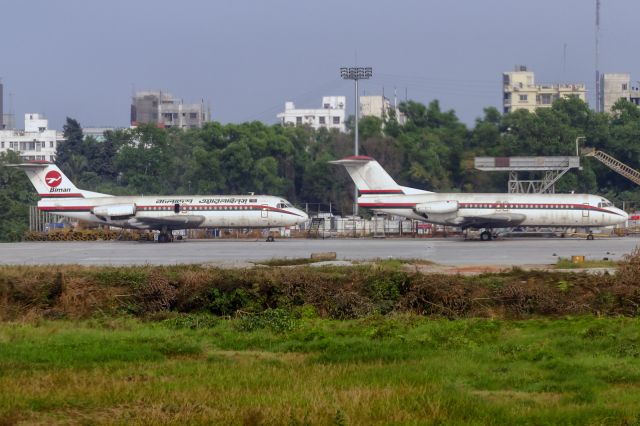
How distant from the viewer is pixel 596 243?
48281 mm

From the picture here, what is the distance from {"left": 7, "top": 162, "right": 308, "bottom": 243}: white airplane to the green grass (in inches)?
1435

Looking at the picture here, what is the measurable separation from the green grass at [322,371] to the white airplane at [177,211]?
36446 millimetres

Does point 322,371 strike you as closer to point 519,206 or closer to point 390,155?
point 519,206

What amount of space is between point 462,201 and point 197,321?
38403 millimetres

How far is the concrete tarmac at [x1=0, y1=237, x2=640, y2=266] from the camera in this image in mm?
37500

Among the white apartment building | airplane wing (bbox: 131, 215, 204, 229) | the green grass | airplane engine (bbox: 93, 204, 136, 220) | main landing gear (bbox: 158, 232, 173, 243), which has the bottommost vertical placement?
main landing gear (bbox: 158, 232, 173, 243)

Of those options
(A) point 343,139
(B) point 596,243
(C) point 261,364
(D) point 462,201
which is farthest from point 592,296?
(A) point 343,139

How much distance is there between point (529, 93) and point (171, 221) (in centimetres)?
10684

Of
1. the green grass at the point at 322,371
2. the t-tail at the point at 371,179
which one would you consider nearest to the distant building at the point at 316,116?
the t-tail at the point at 371,179

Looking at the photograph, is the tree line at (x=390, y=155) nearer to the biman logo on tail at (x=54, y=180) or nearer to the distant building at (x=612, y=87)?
the biman logo on tail at (x=54, y=180)

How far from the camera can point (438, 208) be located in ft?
180

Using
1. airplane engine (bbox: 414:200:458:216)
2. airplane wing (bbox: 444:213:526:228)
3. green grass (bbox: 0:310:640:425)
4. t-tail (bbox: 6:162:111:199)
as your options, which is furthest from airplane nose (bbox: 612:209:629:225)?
green grass (bbox: 0:310:640:425)

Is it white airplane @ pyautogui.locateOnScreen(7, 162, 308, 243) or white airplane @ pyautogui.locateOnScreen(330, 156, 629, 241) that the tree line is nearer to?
white airplane @ pyautogui.locateOnScreen(7, 162, 308, 243)

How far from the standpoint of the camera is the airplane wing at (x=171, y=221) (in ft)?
183
